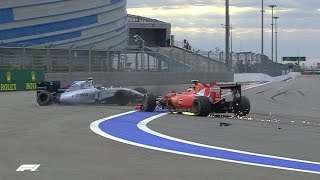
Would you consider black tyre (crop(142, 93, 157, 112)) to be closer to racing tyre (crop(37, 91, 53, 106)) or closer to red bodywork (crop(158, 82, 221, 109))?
red bodywork (crop(158, 82, 221, 109))

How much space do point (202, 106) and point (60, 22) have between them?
187 feet

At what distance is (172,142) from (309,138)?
112 inches

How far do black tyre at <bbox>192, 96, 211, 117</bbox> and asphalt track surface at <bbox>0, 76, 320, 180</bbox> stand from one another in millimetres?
264

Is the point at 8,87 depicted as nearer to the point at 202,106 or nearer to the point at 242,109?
the point at 202,106

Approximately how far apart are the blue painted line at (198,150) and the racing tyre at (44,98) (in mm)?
6715

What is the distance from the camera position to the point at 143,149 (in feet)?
31.3

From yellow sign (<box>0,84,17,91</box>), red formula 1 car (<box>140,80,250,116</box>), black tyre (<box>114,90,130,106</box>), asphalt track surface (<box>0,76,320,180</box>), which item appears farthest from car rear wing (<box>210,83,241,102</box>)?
yellow sign (<box>0,84,17,91</box>)

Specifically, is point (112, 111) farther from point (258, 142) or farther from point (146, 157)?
point (146, 157)

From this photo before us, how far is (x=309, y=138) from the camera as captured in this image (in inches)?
436

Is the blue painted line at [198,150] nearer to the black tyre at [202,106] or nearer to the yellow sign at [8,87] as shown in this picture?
the black tyre at [202,106]

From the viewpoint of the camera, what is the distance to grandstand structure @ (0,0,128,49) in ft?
207

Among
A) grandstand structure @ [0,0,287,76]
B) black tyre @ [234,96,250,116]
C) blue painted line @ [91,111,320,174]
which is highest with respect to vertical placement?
grandstand structure @ [0,0,287,76]

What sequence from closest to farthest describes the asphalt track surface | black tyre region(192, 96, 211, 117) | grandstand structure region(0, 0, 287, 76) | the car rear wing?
the asphalt track surface
black tyre region(192, 96, 211, 117)
the car rear wing
grandstand structure region(0, 0, 287, 76)

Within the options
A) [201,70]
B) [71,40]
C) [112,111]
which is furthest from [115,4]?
[112,111]
